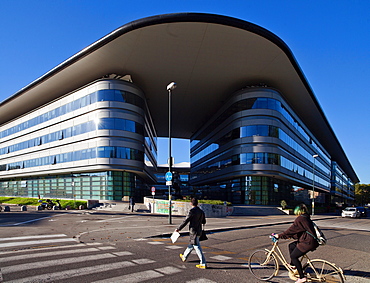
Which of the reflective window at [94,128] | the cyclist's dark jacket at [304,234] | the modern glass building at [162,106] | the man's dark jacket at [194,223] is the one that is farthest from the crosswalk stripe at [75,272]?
the reflective window at [94,128]

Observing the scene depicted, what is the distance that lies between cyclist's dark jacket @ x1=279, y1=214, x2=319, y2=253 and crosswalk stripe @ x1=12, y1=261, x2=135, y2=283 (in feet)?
13.6

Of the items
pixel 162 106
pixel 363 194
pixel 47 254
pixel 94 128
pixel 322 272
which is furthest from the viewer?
pixel 363 194

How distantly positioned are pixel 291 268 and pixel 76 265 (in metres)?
5.14

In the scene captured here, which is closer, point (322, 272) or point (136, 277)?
point (322, 272)

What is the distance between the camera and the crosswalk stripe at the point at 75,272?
6199 millimetres

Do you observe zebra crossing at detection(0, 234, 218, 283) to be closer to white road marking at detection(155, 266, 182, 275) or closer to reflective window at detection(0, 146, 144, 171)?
white road marking at detection(155, 266, 182, 275)

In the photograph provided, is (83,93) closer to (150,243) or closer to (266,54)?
(266,54)

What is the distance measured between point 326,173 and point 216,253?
99.8m

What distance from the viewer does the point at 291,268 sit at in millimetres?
6363

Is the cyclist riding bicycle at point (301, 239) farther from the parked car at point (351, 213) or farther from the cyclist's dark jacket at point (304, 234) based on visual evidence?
the parked car at point (351, 213)

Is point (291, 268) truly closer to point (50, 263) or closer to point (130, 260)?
point (130, 260)

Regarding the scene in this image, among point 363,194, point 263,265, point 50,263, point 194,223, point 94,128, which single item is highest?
point 94,128

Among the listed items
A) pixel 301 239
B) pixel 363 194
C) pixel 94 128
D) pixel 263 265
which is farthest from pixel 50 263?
pixel 363 194

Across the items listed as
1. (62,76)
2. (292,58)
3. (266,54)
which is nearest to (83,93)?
(62,76)
